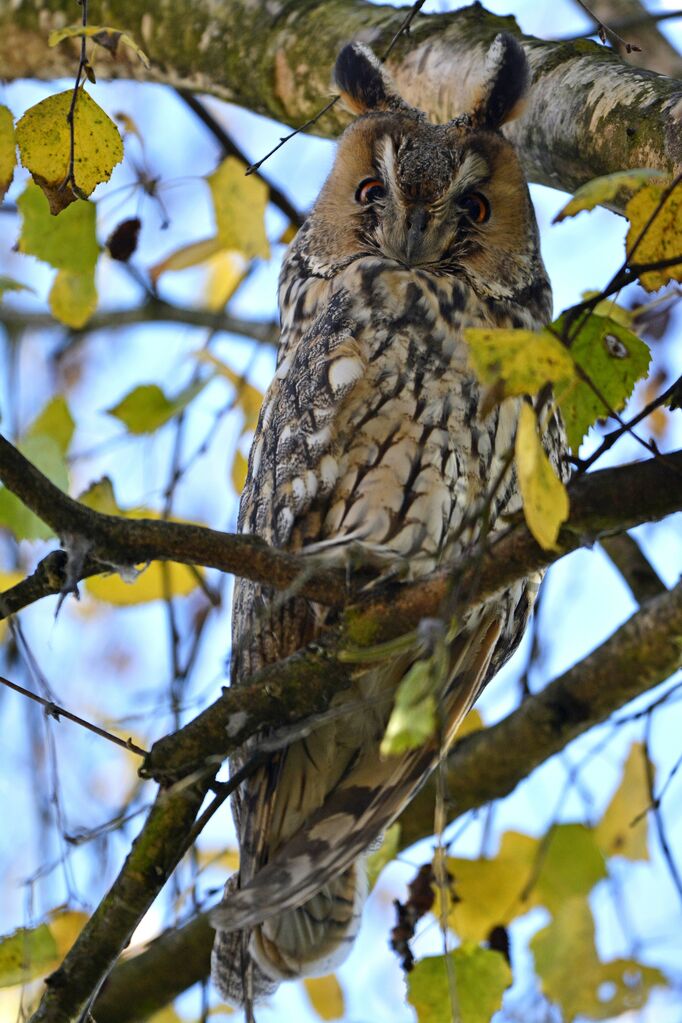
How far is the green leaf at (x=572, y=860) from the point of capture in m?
2.11

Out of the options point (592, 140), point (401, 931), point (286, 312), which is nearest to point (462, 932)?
point (401, 931)

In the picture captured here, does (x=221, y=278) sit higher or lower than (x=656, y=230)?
higher

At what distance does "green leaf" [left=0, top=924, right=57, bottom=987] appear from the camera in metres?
1.55

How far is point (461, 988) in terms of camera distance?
1.61 m

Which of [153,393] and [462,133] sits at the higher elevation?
[462,133]

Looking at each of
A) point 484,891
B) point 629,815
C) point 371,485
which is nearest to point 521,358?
point 371,485

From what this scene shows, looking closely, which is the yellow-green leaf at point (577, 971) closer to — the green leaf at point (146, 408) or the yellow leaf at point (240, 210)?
the green leaf at point (146, 408)

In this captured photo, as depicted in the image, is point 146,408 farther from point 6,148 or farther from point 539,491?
point 539,491

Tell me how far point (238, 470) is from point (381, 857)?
941 millimetres

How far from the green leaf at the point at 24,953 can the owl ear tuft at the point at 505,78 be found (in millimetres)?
1621

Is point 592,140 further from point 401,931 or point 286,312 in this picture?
point 401,931

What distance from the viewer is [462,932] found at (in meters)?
2.18

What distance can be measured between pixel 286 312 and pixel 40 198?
0.60m

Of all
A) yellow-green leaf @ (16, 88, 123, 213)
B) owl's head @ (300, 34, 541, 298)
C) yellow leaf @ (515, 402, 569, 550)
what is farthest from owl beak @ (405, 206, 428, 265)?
yellow leaf @ (515, 402, 569, 550)
